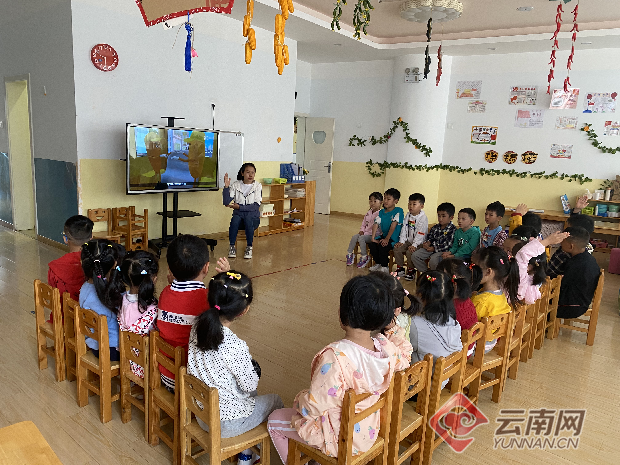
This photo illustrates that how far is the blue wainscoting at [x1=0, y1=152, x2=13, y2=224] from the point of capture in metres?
6.52

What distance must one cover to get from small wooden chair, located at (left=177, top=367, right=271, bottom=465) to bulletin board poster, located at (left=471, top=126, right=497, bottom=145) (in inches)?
A: 285

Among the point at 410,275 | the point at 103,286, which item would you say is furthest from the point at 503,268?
the point at 410,275

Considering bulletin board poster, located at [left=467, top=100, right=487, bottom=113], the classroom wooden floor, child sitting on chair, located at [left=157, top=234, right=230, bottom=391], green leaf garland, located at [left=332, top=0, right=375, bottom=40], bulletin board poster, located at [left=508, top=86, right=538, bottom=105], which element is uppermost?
bulletin board poster, located at [left=508, top=86, right=538, bottom=105]

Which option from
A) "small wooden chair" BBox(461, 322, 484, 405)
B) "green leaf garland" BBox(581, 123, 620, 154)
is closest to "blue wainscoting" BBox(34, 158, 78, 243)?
"small wooden chair" BBox(461, 322, 484, 405)

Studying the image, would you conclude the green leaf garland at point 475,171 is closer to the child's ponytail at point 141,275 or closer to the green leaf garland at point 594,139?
the green leaf garland at point 594,139

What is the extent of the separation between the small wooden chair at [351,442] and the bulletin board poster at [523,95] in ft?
23.5

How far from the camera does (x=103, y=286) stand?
7.43 feet

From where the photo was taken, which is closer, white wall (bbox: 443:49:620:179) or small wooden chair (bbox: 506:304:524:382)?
small wooden chair (bbox: 506:304:524:382)

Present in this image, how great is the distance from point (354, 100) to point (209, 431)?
8157 millimetres

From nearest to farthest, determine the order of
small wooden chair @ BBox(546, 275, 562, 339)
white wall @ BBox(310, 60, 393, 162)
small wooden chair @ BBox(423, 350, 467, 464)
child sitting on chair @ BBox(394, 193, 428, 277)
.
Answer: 1. small wooden chair @ BBox(423, 350, 467, 464)
2. small wooden chair @ BBox(546, 275, 562, 339)
3. child sitting on chair @ BBox(394, 193, 428, 277)
4. white wall @ BBox(310, 60, 393, 162)

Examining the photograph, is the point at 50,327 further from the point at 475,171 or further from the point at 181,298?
the point at 475,171

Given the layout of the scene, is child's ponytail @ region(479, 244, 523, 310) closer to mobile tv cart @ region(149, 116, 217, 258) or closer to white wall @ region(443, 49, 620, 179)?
mobile tv cart @ region(149, 116, 217, 258)

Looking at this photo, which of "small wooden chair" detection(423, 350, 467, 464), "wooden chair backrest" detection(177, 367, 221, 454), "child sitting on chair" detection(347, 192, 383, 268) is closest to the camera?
"wooden chair backrest" detection(177, 367, 221, 454)

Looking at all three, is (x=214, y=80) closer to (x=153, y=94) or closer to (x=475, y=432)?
(x=153, y=94)
